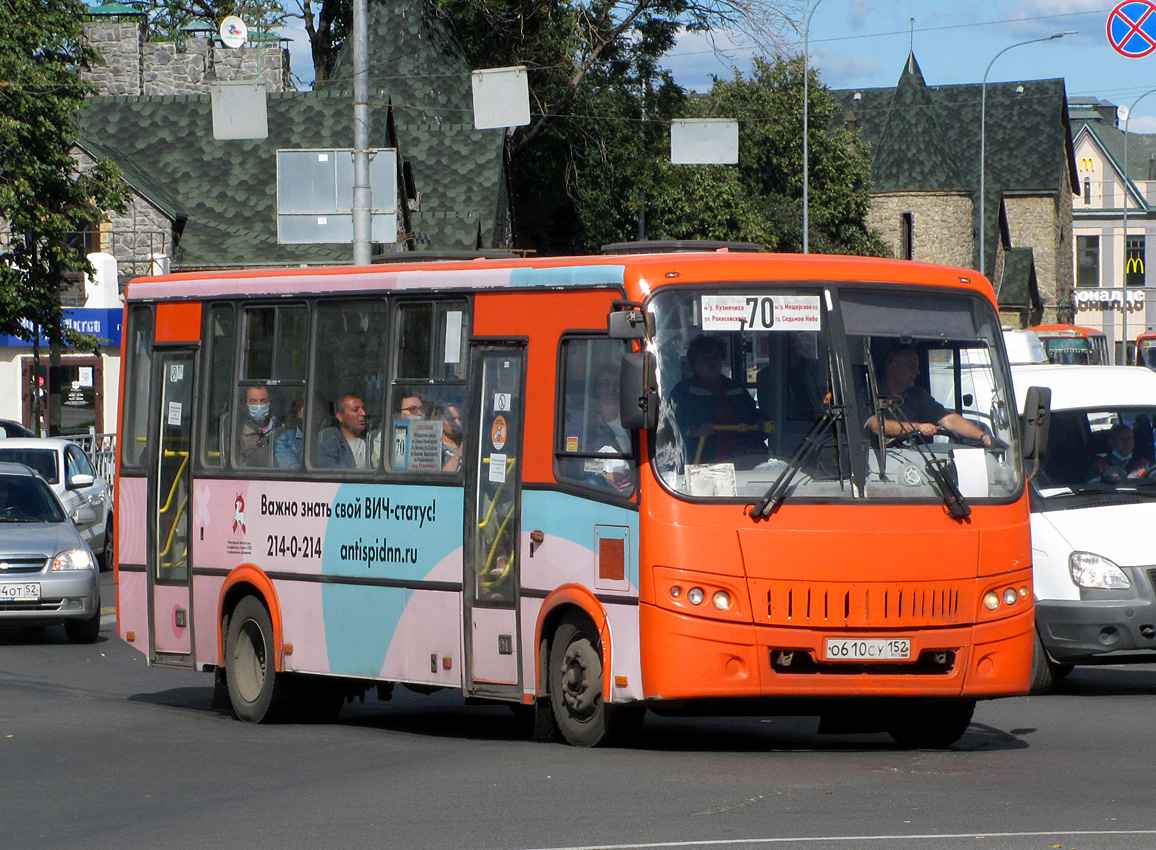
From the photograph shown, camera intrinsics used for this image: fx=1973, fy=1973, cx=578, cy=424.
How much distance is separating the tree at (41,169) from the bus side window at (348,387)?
20.9 meters

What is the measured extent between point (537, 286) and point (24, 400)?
36591mm

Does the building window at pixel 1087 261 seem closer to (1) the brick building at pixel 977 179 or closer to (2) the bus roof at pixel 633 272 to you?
(1) the brick building at pixel 977 179

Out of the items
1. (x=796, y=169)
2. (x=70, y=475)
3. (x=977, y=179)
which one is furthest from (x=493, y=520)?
(x=977, y=179)

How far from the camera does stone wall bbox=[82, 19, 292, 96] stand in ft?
186

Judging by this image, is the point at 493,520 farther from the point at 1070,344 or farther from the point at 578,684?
the point at 1070,344

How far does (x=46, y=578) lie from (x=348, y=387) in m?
6.90

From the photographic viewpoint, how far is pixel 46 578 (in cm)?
1762

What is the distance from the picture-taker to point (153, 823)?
26.8 feet

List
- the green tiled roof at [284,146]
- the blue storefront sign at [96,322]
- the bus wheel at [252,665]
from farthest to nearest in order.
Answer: the blue storefront sign at [96,322] < the green tiled roof at [284,146] < the bus wheel at [252,665]

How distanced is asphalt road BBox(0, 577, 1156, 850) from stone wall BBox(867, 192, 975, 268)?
83.5 metres

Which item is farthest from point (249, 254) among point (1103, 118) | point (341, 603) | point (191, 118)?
point (1103, 118)

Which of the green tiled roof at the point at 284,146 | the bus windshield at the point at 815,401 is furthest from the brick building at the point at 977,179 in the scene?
the bus windshield at the point at 815,401

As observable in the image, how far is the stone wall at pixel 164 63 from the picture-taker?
5681 cm

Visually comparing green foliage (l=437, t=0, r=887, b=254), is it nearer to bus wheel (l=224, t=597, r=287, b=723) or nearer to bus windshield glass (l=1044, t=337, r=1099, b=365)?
bus windshield glass (l=1044, t=337, r=1099, b=365)
